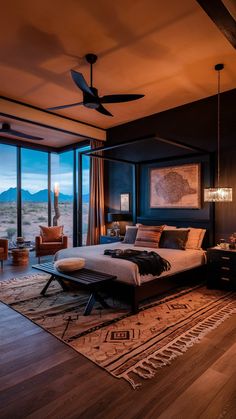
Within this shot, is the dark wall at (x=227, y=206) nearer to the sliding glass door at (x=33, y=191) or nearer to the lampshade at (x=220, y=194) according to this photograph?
the lampshade at (x=220, y=194)

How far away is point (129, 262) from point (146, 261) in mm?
236

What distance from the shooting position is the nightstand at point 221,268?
3.89 m

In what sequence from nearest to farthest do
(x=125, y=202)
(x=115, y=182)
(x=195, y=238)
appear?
(x=195, y=238) < (x=125, y=202) < (x=115, y=182)

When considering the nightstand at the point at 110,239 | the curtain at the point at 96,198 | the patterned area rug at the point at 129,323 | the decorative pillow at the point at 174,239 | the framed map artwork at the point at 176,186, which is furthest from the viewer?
the curtain at the point at 96,198

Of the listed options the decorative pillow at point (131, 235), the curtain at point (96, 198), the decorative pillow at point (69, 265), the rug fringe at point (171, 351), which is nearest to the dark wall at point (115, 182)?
the curtain at point (96, 198)

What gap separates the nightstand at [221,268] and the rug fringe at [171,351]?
848 millimetres

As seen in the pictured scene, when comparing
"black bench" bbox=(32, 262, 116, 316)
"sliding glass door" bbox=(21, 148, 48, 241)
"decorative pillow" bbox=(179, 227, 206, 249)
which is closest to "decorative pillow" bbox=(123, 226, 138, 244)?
"decorative pillow" bbox=(179, 227, 206, 249)

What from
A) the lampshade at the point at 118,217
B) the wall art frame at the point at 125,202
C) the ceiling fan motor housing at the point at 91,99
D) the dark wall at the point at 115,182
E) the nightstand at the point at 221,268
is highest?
the ceiling fan motor housing at the point at 91,99

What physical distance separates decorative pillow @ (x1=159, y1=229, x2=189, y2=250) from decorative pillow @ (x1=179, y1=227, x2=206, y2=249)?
6.0 inches

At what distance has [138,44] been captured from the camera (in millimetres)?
3350

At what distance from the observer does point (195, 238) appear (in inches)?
184

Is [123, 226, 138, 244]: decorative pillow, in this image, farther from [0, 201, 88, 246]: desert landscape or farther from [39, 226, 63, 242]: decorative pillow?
[0, 201, 88, 246]: desert landscape

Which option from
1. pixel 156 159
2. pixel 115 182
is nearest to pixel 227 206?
pixel 156 159

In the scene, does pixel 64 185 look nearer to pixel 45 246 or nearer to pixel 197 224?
pixel 45 246
